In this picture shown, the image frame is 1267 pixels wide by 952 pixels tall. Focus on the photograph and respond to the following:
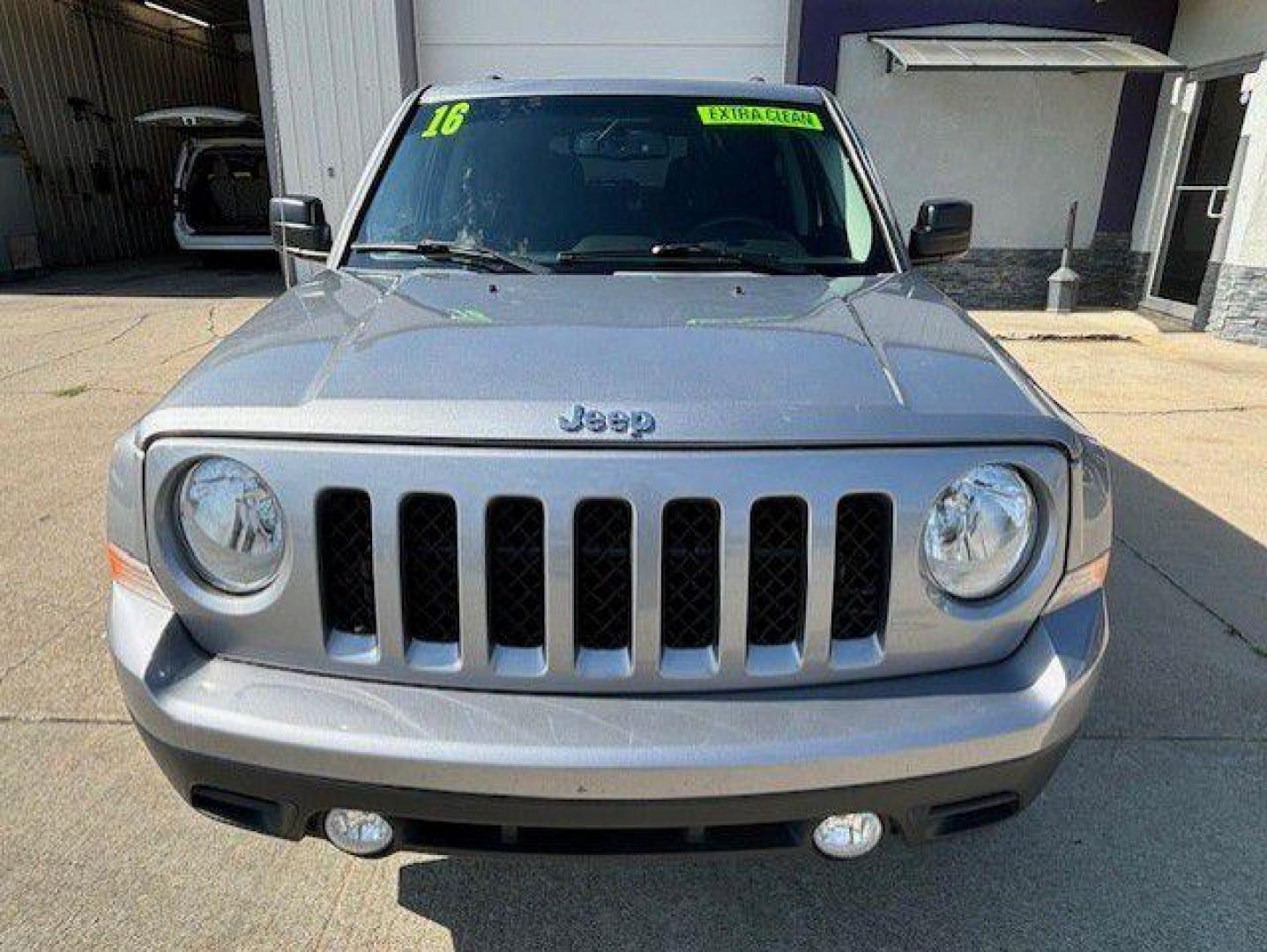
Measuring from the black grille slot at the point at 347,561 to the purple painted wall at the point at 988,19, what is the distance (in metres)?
9.65

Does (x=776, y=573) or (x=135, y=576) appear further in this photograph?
(x=135, y=576)

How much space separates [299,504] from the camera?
1.52 m

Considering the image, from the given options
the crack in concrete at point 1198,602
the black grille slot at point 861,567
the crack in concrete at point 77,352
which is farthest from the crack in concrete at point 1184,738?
the crack in concrete at point 77,352

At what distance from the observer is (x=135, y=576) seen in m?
1.69

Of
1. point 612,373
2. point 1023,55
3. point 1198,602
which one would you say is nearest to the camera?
point 612,373

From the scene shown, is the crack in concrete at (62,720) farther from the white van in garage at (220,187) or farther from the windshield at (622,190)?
the white van in garage at (220,187)

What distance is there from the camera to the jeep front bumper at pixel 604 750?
146 centimetres

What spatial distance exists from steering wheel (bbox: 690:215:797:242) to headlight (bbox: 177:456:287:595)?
5.68 ft

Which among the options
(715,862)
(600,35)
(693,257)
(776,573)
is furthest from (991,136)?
(715,862)

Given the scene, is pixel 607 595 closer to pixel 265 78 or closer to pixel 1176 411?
pixel 1176 411

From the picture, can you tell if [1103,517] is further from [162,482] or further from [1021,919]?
[162,482]

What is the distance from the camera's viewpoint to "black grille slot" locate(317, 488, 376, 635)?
1562 millimetres

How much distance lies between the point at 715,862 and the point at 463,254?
1772 millimetres

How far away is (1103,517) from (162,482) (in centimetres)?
173
